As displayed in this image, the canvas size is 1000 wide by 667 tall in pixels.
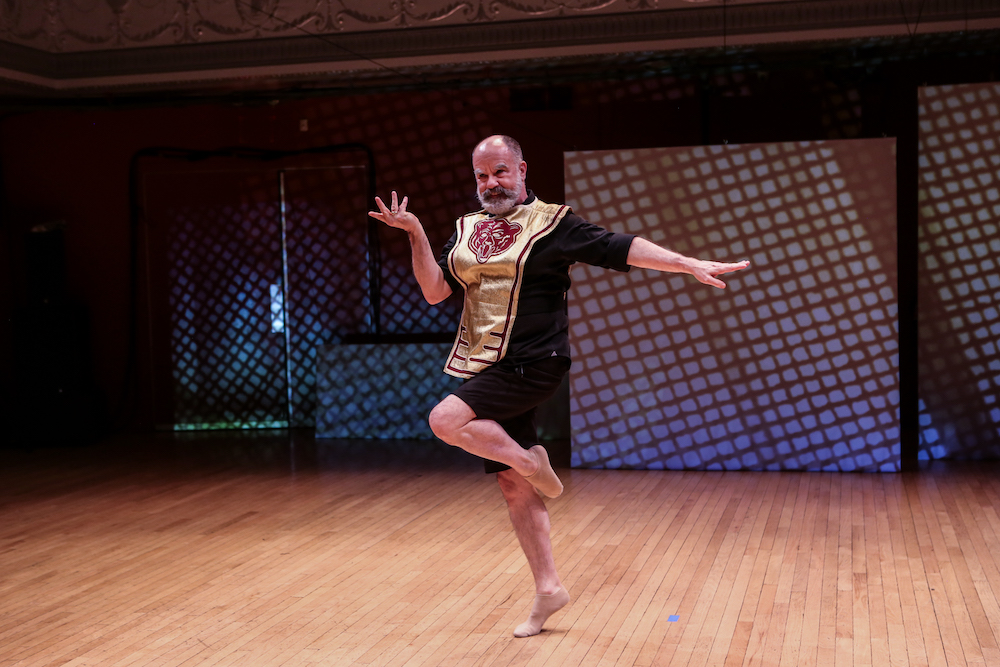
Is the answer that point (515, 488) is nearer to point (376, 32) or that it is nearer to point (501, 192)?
point (501, 192)

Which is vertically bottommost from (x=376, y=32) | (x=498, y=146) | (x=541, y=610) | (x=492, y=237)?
(x=541, y=610)

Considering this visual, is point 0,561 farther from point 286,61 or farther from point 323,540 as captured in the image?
point 286,61

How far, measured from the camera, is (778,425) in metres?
5.63

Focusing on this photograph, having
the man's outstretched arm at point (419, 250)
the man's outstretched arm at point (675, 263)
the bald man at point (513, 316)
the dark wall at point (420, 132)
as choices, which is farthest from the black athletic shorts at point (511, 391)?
the dark wall at point (420, 132)

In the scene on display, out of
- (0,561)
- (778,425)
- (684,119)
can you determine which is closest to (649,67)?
(684,119)

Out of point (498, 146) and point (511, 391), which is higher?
point (498, 146)

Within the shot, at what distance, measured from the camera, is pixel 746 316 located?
5.63 meters

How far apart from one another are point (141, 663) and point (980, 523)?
342 cm

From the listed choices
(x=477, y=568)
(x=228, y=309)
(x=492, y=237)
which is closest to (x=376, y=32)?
(x=228, y=309)

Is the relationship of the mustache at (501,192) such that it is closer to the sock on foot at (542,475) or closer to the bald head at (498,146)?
the bald head at (498,146)

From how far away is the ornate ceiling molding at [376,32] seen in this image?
6.30 metres

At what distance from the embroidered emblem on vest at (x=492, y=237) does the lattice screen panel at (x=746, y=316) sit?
9.42 ft

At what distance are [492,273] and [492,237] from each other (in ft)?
0.35

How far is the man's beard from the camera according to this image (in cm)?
281
